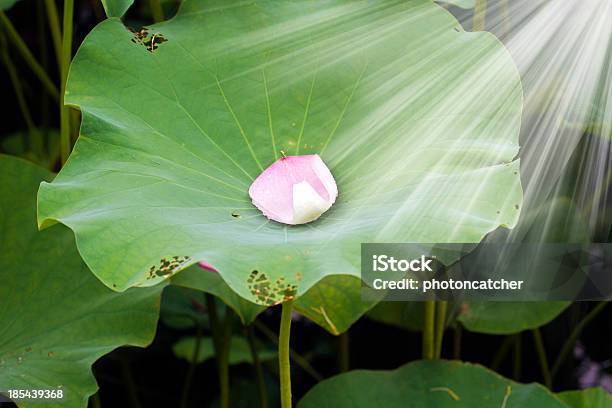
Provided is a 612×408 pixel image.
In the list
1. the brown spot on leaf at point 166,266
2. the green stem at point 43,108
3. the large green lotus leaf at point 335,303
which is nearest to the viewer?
the brown spot on leaf at point 166,266

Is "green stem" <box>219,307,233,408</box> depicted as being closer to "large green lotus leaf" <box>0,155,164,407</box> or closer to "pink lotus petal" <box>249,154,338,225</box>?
"large green lotus leaf" <box>0,155,164,407</box>

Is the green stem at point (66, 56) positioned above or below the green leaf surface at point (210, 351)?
above

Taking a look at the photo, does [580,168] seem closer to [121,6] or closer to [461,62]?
[461,62]

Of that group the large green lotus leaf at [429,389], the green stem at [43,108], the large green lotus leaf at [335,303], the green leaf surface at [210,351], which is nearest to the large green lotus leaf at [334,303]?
the large green lotus leaf at [335,303]

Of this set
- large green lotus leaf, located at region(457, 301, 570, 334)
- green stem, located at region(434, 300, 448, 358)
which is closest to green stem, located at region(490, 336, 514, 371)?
large green lotus leaf, located at region(457, 301, 570, 334)

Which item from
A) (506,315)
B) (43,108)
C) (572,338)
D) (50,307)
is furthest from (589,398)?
(43,108)

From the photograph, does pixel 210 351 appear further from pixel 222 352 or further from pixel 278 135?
pixel 278 135

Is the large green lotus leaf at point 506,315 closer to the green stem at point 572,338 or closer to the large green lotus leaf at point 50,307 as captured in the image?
the green stem at point 572,338
